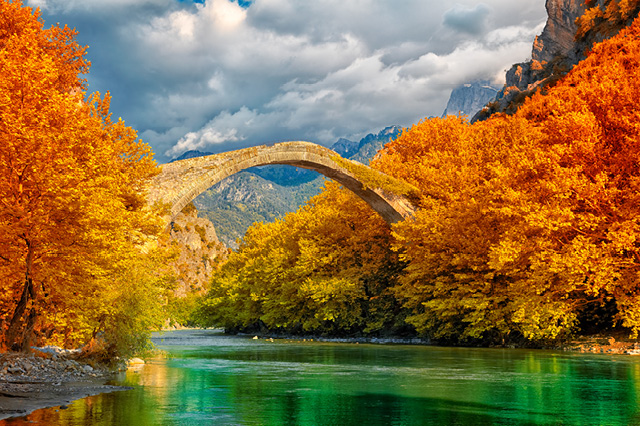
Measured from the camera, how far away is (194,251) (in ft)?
447

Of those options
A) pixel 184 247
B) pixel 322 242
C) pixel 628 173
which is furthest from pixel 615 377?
pixel 184 247

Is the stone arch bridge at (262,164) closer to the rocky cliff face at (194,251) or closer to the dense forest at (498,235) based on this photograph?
the dense forest at (498,235)

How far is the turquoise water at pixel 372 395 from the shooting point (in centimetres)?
901

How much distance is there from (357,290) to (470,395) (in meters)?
27.6

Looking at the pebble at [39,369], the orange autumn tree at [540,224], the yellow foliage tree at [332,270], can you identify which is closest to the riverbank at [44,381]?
the pebble at [39,369]

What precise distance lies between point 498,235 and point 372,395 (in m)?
18.1

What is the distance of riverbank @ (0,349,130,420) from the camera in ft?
32.6

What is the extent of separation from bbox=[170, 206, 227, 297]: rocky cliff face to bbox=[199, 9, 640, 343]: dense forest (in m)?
82.3

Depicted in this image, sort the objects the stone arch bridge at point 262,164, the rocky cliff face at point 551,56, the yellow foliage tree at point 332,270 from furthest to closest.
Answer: the rocky cliff face at point 551,56
the yellow foliage tree at point 332,270
the stone arch bridge at point 262,164

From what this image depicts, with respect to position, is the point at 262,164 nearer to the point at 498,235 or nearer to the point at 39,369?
the point at 498,235

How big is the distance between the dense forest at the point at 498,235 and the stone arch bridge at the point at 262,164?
2.33 metres

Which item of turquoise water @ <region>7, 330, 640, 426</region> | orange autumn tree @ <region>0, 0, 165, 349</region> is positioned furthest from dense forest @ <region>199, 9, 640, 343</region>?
orange autumn tree @ <region>0, 0, 165, 349</region>

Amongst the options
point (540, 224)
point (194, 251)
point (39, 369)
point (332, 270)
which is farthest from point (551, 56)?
point (39, 369)

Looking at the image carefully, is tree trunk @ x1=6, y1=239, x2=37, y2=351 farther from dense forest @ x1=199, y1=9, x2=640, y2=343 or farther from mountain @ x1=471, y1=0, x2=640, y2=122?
mountain @ x1=471, y1=0, x2=640, y2=122
